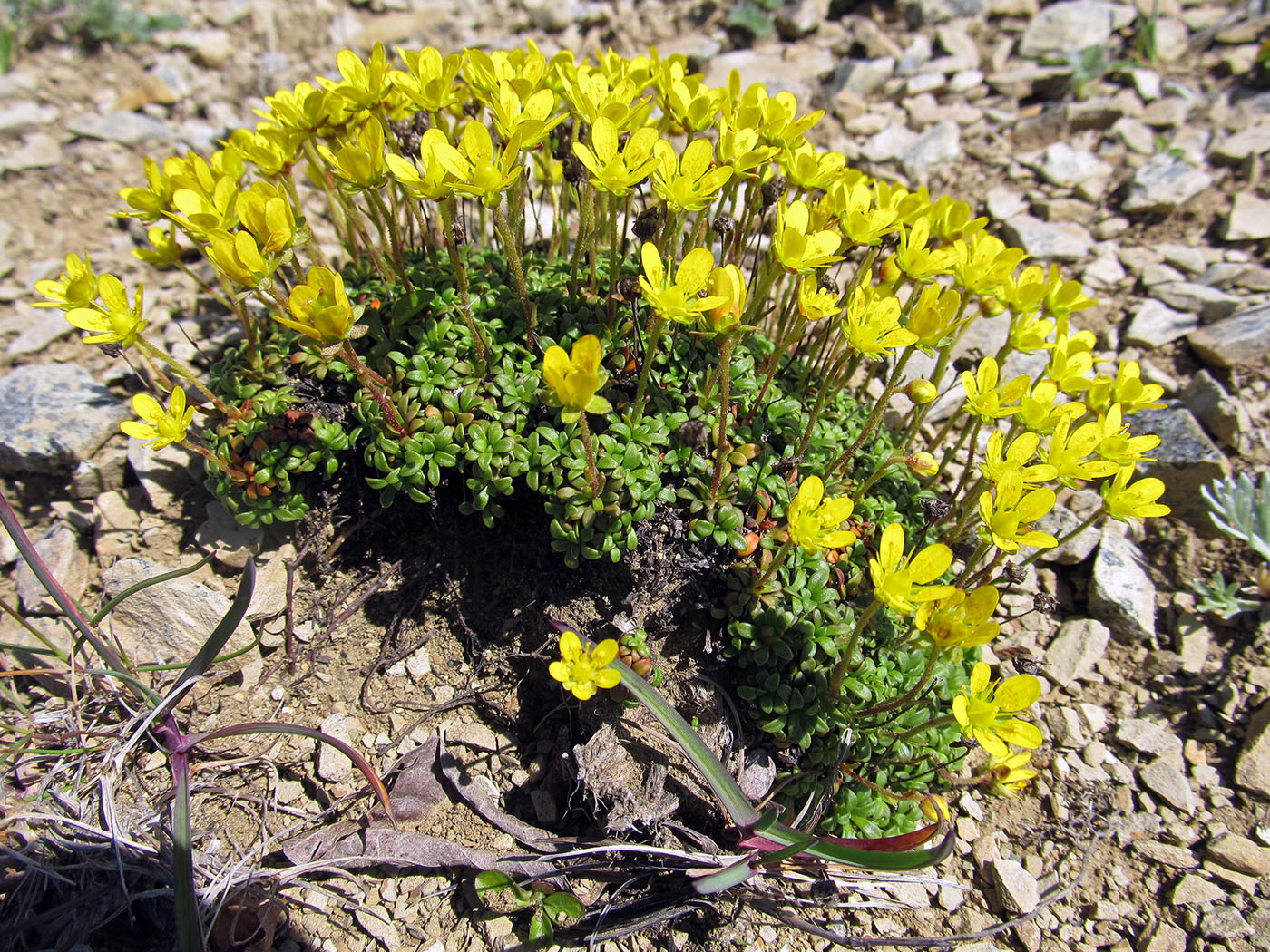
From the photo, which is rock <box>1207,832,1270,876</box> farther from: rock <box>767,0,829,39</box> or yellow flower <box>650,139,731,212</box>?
rock <box>767,0,829,39</box>

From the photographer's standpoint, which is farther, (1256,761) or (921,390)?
(1256,761)

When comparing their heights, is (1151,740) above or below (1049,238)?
below

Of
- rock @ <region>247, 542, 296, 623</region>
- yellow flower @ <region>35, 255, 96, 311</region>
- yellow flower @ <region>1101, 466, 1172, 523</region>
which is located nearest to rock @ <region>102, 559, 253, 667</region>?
rock @ <region>247, 542, 296, 623</region>

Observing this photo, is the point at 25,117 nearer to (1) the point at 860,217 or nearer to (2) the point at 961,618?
(1) the point at 860,217

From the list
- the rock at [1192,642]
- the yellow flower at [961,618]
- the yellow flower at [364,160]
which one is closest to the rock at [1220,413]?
the rock at [1192,642]

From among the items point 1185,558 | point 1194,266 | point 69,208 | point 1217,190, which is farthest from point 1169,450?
point 69,208

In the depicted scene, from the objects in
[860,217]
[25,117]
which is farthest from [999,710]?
[25,117]
